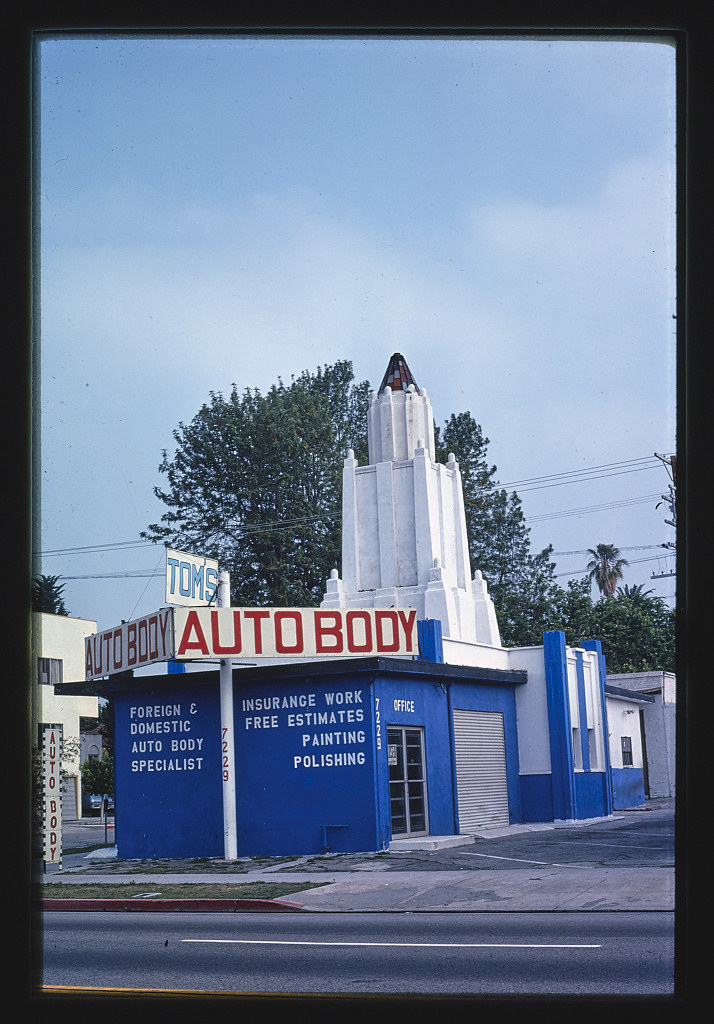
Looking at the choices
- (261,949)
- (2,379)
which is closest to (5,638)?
(2,379)

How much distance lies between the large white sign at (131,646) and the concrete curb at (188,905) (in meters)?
6.28

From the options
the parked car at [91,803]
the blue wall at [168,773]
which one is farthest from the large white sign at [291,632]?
the parked car at [91,803]

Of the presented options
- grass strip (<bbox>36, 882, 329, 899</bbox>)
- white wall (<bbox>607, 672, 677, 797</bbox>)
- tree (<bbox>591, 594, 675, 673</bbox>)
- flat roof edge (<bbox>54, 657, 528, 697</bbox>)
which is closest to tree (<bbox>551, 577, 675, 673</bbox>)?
tree (<bbox>591, 594, 675, 673</bbox>)

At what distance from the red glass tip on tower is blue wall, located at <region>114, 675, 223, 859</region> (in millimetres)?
12833

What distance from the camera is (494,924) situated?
1223 cm

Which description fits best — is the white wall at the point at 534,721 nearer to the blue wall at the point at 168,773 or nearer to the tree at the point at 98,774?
the blue wall at the point at 168,773

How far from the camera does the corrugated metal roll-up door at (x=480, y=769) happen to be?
27219mm

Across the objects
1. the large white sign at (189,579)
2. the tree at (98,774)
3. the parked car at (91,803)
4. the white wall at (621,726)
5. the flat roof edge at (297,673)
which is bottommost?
the parked car at (91,803)

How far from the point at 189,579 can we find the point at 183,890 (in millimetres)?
7383

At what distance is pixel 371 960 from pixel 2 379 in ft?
27.3

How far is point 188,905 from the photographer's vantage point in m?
15.6

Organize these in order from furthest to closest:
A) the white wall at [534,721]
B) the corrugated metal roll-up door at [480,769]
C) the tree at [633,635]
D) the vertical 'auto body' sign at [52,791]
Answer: the tree at [633,635] < the white wall at [534,721] < the corrugated metal roll-up door at [480,769] < the vertical 'auto body' sign at [52,791]

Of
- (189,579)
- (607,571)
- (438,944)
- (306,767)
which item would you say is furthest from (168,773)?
(607,571)

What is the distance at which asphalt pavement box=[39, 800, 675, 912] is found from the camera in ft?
47.9
